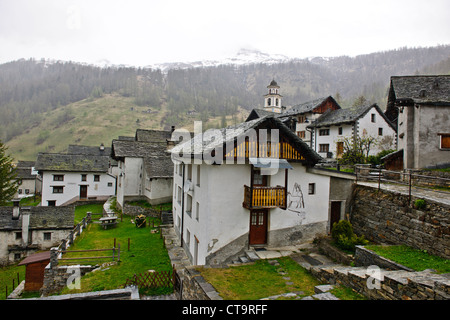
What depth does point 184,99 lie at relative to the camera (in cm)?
13950

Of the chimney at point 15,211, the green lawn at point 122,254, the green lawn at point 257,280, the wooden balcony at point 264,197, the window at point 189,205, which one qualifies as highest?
the wooden balcony at point 264,197

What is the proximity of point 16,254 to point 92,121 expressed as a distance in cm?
9958

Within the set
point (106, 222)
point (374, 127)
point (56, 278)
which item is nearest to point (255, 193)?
point (56, 278)

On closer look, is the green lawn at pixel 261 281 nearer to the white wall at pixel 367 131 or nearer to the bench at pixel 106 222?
the bench at pixel 106 222

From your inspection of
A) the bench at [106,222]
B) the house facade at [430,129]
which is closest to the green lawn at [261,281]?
the house facade at [430,129]

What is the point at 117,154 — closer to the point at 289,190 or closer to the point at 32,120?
the point at 289,190

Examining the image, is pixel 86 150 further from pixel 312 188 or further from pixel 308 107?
pixel 312 188

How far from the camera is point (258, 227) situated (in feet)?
46.0

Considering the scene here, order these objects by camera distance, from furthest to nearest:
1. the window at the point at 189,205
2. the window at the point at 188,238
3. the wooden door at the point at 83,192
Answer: the wooden door at the point at 83,192, the window at the point at 189,205, the window at the point at 188,238

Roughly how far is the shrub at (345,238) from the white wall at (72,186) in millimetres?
39054

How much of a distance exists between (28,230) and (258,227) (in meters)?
23.3

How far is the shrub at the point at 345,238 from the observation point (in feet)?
42.4

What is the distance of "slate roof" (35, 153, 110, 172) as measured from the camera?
128 ft
